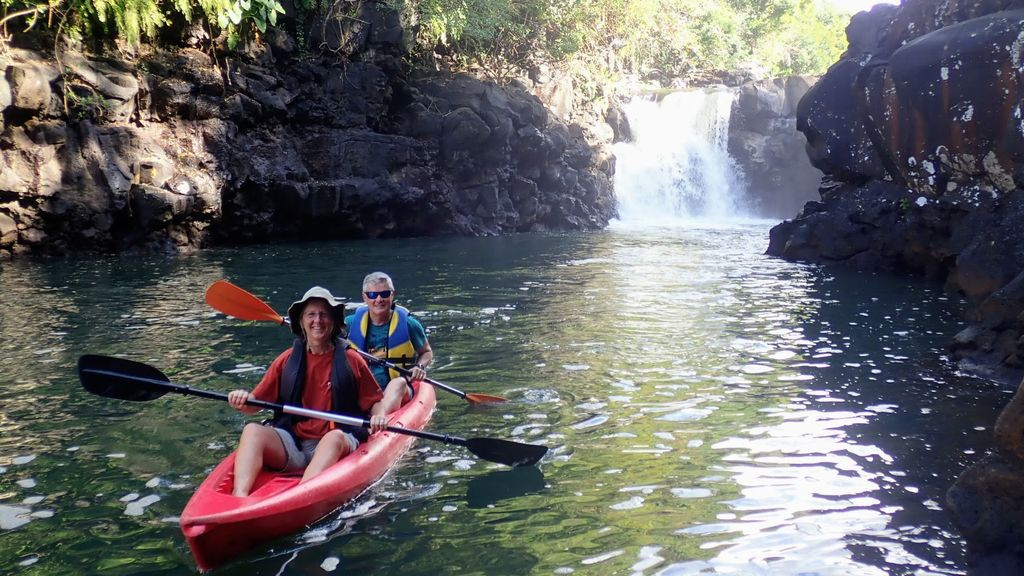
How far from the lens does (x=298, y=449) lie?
4.55 metres

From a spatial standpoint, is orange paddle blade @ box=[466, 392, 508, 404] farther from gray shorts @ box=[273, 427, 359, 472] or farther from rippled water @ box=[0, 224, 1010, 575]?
gray shorts @ box=[273, 427, 359, 472]

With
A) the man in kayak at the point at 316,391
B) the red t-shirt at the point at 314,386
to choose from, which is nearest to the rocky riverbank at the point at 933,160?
the man in kayak at the point at 316,391

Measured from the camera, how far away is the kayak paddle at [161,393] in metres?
4.44

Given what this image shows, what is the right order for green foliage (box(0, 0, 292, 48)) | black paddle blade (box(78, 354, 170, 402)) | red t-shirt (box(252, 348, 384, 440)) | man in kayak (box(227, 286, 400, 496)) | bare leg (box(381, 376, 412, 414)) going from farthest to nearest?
1. green foliage (box(0, 0, 292, 48))
2. bare leg (box(381, 376, 412, 414))
3. red t-shirt (box(252, 348, 384, 440))
4. black paddle blade (box(78, 354, 170, 402))
5. man in kayak (box(227, 286, 400, 496))

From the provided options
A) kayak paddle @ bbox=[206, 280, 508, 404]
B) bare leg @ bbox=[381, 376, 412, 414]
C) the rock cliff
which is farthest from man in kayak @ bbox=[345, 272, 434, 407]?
the rock cliff

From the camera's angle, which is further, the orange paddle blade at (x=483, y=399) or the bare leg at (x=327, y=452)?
the orange paddle blade at (x=483, y=399)

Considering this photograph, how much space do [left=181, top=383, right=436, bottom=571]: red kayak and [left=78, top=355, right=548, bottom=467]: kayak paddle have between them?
0.24 m

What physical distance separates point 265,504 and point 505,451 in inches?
57.8

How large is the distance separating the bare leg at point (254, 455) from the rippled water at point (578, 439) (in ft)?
1.14

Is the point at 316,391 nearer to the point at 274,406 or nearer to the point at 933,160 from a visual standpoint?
the point at 274,406

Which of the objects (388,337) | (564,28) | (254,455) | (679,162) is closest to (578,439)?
(388,337)

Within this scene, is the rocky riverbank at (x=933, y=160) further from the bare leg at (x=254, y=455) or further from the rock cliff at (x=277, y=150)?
the rock cliff at (x=277, y=150)

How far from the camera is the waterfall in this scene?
3172 cm

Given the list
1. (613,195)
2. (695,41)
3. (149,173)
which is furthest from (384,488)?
(695,41)
